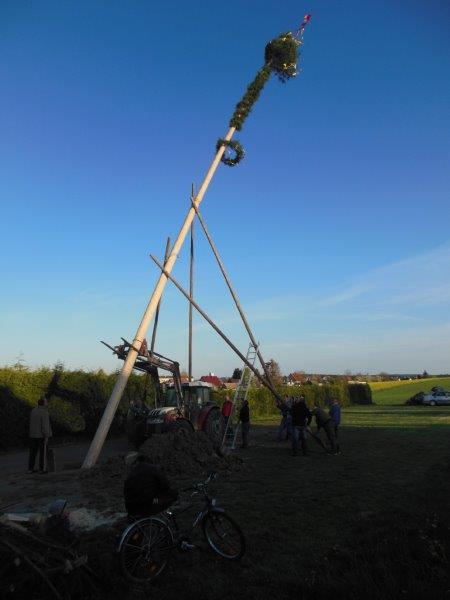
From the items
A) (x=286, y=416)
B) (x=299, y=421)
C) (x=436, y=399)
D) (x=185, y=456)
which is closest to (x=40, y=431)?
(x=185, y=456)

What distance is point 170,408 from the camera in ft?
52.7

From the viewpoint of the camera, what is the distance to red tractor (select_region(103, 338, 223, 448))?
15.3 meters

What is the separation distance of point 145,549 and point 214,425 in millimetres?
11592

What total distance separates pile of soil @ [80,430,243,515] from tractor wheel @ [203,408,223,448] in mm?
2680

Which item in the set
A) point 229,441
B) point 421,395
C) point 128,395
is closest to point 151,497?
point 229,441

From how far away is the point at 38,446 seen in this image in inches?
530

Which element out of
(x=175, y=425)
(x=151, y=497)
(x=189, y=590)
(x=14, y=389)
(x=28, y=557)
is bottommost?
(x=189, y=590)

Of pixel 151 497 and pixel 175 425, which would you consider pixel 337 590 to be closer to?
pixel 151 497

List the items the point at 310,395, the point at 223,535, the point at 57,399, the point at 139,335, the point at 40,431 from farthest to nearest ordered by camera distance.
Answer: the point at 310,395
the point at 57,399
the point at 139,335
the point at 40,431
the point at 223,535

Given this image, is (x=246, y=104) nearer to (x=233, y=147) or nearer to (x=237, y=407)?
(x=233, y=147)

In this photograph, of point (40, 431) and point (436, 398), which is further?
point (436, 398)

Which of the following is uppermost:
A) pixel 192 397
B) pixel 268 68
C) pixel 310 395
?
pixel 268 68

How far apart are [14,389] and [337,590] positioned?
688 inches

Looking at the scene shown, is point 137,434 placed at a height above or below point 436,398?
below
